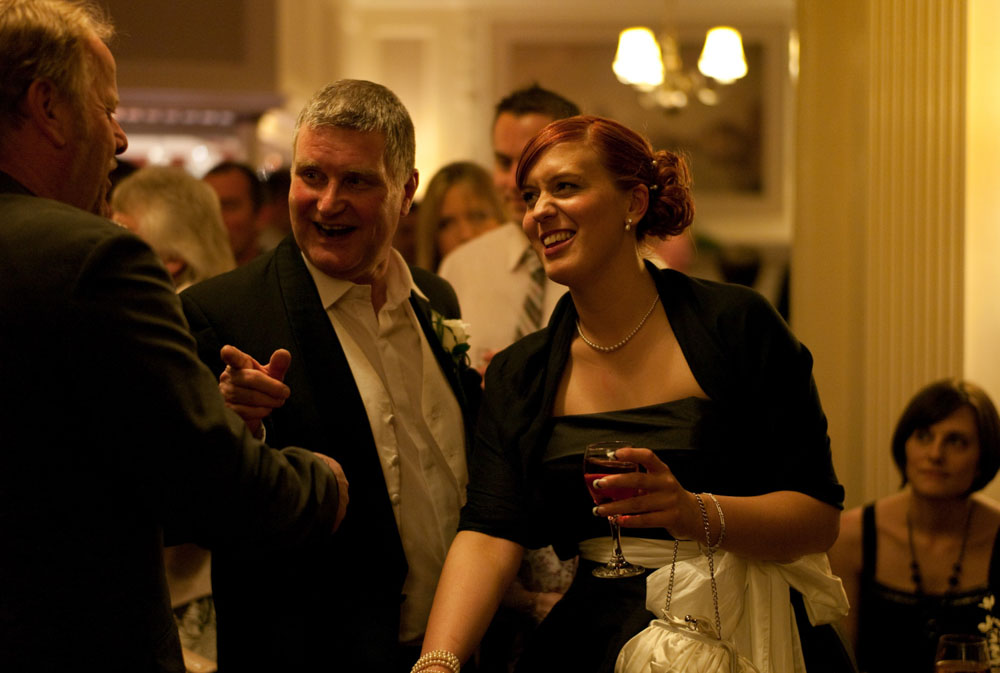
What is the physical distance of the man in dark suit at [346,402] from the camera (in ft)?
6.79

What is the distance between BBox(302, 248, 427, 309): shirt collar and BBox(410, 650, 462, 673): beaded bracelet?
2.34 feet

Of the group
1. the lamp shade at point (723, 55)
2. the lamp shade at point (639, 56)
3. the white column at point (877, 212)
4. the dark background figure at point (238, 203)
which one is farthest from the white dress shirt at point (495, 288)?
the lamp shade at point (723, 55)

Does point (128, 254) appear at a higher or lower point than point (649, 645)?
higher

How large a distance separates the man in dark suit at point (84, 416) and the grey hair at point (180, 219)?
5.80ft

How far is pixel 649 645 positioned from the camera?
188 cm

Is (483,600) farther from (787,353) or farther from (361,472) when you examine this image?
(787,353)

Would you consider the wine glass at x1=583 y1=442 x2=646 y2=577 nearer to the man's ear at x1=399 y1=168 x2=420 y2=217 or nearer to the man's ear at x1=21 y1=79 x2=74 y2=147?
the man's ear at x1=399 y1=168 x2=420 y2=217

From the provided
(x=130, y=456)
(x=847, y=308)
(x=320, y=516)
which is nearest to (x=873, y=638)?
(x=847, y=308)

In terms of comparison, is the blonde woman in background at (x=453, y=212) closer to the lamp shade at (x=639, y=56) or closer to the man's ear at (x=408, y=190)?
the man's ear at (x=408, y=190)

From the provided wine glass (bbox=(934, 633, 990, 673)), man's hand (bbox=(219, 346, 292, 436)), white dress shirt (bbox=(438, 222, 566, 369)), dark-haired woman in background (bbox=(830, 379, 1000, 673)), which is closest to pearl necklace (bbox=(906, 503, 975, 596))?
dark-haired woman in background (bbox=(830, 379, 1000, 673))

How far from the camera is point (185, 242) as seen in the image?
3326 millimetres

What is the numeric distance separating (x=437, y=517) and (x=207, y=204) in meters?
1.59

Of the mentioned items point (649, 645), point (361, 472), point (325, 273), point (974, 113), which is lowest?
point (649, 645)

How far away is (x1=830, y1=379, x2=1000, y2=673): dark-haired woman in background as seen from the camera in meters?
3.35
